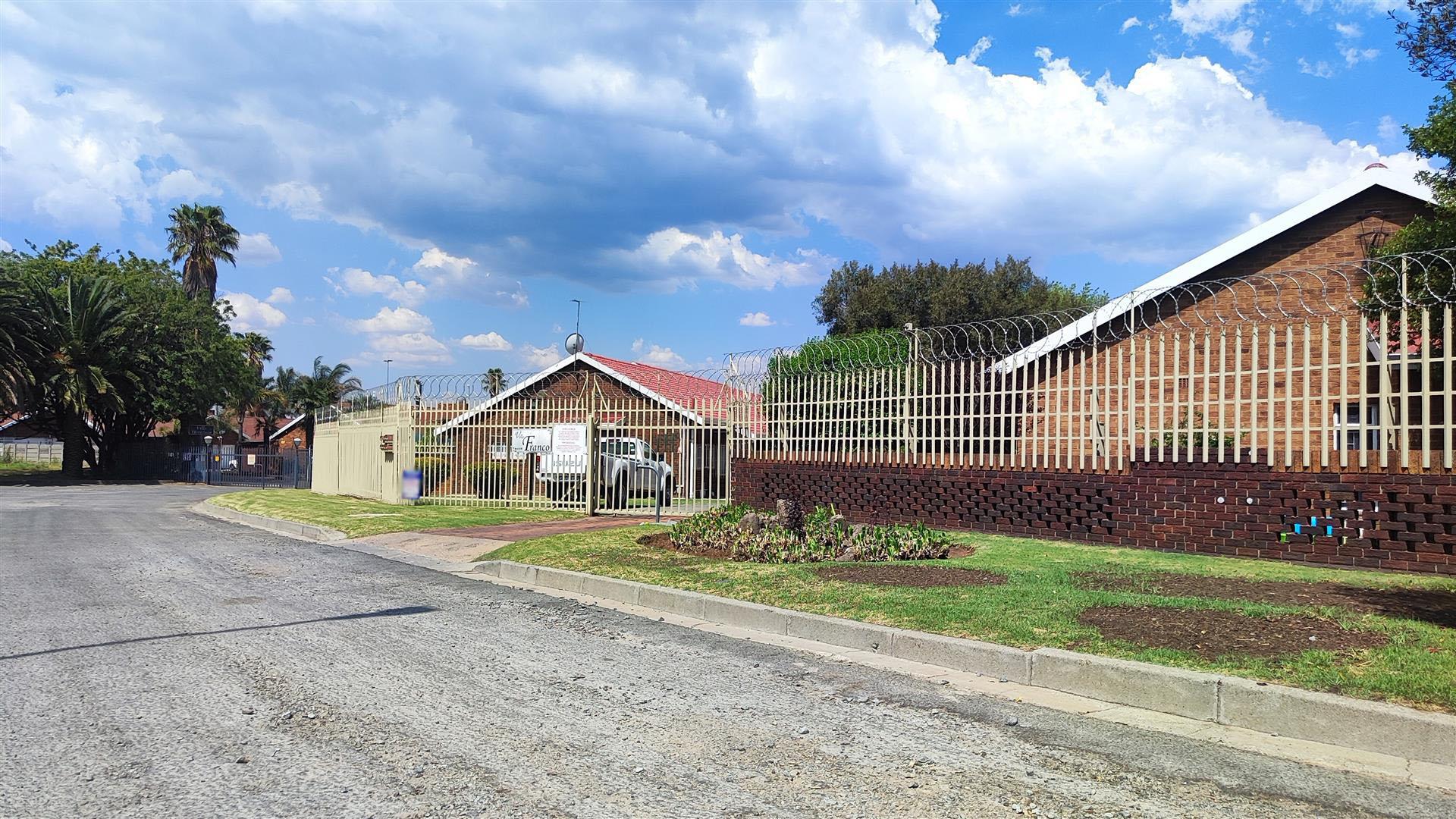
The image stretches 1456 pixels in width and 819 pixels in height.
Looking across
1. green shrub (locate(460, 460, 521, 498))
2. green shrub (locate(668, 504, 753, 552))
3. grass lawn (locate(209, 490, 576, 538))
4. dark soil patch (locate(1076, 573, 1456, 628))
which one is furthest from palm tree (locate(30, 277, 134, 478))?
dark soil patch (locate(1076, 573, 1456, 628))

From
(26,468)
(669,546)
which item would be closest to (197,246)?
(26,468)

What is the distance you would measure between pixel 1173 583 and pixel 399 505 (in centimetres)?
1620

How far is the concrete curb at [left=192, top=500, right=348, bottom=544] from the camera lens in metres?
15.0

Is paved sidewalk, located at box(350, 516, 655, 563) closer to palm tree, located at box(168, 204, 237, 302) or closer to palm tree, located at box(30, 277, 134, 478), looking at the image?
palm tree, located at box(30, 277, 134, 478)

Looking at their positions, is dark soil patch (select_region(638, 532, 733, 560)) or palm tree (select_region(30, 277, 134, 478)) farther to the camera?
palm tree (select_region(30, 277, 134, 478))

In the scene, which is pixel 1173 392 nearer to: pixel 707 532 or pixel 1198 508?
pixel 1198 508

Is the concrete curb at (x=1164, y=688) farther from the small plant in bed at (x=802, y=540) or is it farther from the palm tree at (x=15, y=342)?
the palm tree at (x=15, y=342)

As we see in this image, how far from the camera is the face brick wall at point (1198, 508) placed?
8500 mm

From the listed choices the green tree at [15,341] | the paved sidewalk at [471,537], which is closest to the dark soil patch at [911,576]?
the paved sidewalk at [471,537]

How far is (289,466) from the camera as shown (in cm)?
3850

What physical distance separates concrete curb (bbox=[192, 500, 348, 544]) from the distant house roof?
161 inches

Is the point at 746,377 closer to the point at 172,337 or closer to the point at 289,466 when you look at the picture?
the point at 289,466

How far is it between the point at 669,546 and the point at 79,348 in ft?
125

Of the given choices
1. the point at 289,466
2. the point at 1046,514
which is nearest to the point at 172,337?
the point at 289,466
